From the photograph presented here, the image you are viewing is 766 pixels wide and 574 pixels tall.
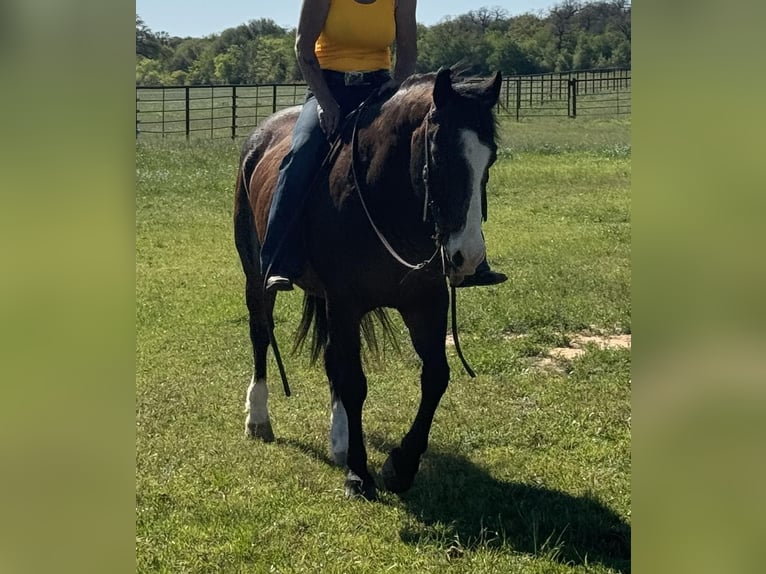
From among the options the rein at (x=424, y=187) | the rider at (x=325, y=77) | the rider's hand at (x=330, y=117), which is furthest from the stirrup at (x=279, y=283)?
the rider's hand at (x=330, y=117)

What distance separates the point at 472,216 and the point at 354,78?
4.60 feet

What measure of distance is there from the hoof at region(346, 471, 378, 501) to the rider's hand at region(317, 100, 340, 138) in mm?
1680

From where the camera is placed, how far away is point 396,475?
4.22m

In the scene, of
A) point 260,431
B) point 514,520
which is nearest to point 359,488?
point 514,520

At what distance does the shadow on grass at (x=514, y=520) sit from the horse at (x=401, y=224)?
0.81 feet

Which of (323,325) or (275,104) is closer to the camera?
(323,325)

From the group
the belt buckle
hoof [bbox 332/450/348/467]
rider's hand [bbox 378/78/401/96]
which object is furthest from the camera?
hoof [bbox 332/450/348/467]

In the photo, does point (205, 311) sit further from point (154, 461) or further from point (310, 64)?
point (310, 64)

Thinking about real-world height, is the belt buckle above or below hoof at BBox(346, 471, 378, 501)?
above

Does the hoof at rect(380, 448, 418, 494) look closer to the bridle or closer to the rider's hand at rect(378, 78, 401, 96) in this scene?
the bridle

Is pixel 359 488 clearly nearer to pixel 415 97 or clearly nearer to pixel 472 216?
pixel 472 216

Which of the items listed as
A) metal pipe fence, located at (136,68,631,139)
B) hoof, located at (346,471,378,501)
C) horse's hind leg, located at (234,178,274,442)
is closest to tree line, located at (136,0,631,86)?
metal pipe fence, located at (136,68,631,139)

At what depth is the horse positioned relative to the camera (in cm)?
327
